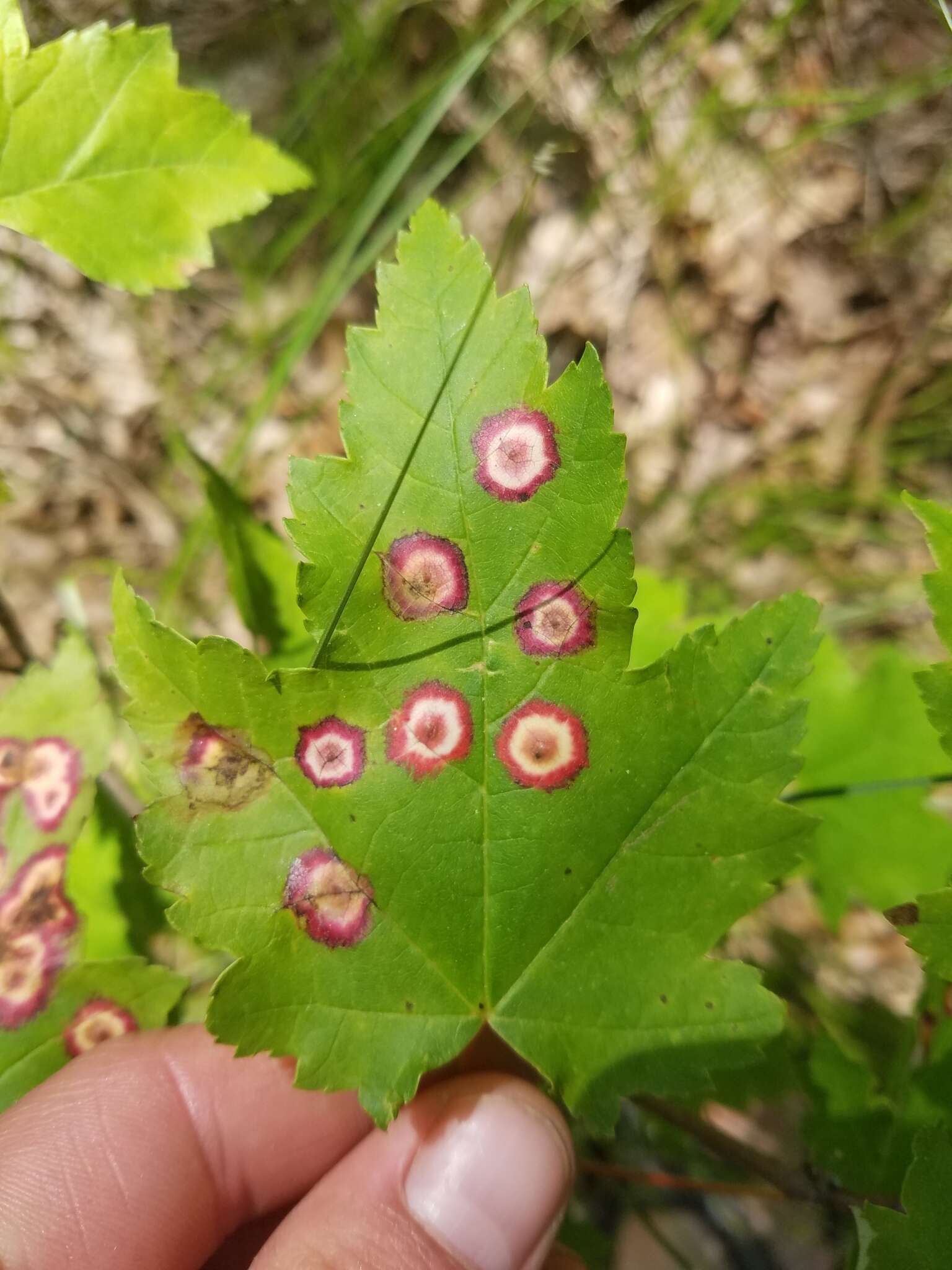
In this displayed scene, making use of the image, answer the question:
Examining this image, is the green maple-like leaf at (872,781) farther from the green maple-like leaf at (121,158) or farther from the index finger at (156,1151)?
the green maple-like leaf at (121,158)

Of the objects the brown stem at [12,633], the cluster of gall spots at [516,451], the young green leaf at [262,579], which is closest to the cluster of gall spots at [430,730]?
the cluster of gall spots at [516,451]

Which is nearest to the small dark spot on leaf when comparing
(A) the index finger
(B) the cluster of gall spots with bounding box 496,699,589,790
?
(B) the cluster of gall spots with bounding box 496,699,589,790

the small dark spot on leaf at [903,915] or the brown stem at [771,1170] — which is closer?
the small dark spot on leaf at [903,915]

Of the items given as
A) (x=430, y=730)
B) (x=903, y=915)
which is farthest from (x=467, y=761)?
(x=903, y=915)

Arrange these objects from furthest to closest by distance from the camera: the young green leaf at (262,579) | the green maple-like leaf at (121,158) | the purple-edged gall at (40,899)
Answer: the young green leaf at (262,579), the purple-edged gall at (40,899), the green maple-like leaf at (121,158)

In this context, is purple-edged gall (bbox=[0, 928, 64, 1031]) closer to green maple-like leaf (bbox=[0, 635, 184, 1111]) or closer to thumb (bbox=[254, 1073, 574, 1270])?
green maple-like leaf (bbox=[0, 635, 184, 1111])

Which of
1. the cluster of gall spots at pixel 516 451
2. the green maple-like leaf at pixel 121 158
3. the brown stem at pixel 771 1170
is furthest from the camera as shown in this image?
the brown stem at pixel 771 1170
